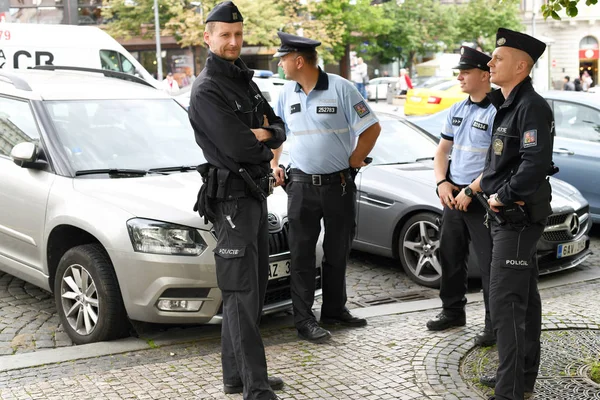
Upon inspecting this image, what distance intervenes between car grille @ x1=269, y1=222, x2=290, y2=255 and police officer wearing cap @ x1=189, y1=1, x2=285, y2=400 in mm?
1181

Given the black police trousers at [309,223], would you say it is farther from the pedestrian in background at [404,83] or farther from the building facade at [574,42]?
the building facade at [574,42]

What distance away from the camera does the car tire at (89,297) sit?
532 cm

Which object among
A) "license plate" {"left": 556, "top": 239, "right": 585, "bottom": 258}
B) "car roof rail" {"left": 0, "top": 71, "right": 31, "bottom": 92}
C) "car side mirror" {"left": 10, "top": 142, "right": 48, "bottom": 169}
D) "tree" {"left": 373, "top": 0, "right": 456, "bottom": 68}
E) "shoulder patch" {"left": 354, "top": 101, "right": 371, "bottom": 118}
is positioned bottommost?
"license plate" {"left": 556, "top": 239, "right": 585, "bottom": 258}

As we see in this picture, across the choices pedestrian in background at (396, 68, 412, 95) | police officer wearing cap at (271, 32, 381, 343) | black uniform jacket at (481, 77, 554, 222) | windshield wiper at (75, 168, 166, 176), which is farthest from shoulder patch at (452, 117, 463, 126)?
pedestrian in background at (396, 68, 412, 95)

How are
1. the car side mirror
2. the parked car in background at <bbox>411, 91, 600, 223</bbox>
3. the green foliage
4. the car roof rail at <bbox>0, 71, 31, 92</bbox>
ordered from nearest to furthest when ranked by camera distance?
the green foliage, the car side mirror, the car roof rail at <bbox>0, 71, 31, 92</bbox>, the parked car in background at <bbox>411, 91, 600, 223</bbox>

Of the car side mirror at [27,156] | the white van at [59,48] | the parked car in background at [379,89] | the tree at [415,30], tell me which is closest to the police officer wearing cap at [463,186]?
the car side mirror at [27,156]

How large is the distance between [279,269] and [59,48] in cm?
881

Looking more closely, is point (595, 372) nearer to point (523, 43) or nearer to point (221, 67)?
point (523, 43)

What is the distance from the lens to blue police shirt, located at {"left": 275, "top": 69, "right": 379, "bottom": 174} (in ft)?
18.2

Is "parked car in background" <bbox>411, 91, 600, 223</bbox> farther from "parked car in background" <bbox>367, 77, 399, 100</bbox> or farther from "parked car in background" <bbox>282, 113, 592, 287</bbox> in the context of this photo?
"parked car in background" <bbox>367, 77, 399, 100</bbox>

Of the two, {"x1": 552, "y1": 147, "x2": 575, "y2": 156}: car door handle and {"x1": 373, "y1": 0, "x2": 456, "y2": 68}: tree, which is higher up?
{"x1": 373, "y1": 0, "x2": 456, "y2": 68}: tree

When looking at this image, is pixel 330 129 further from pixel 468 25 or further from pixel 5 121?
pixel 468 25

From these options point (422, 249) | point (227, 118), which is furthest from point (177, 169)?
point (422, 249)

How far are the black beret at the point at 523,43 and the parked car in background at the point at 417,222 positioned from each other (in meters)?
2.96
